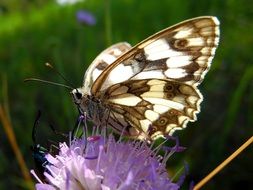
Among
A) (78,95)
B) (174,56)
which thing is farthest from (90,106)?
(174,56)

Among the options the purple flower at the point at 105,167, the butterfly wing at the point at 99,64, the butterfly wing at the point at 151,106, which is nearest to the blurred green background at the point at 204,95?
the butterfly wing at the point at 99,64

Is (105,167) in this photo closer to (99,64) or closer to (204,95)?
(99,64)

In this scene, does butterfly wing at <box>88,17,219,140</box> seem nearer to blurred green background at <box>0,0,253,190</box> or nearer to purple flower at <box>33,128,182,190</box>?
purple flower at <box>33,128,182,190</box>

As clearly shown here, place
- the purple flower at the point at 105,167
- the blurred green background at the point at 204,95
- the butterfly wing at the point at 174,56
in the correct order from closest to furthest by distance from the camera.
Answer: the purple flower at the point at 105,167 → the butterfly wing at the point at 174,56 → the blurred green background at the point at 204,95

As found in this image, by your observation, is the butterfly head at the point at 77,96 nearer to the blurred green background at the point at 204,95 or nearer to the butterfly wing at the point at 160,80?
the butterfly wing at the point at 160,80

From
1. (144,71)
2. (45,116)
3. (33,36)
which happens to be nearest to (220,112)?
(45,116)

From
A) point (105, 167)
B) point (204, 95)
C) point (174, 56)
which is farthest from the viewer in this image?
point (204, 95)

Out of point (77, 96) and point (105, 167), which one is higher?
point (77, 96)

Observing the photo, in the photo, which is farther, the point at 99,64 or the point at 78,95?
the point at 99,64
